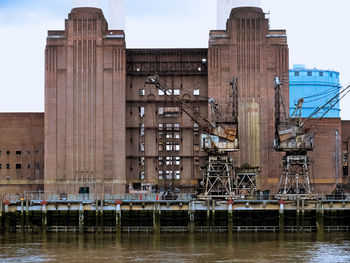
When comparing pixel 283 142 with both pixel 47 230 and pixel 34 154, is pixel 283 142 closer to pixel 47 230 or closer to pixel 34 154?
pixel 47 230

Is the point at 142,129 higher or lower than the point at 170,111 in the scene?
lower

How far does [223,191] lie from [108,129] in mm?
20038

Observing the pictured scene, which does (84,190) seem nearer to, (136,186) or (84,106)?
(136,186)

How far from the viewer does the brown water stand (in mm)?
52500

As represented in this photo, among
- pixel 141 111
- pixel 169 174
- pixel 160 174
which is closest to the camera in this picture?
pixel 169 174

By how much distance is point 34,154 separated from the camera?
99.7m

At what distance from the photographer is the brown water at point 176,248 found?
172ft

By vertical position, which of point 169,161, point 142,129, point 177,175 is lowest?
point 177,175

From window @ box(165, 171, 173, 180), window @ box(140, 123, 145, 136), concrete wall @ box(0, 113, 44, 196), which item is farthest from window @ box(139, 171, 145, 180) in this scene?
A: concrete wall @ box(0, 113, 44, 196)

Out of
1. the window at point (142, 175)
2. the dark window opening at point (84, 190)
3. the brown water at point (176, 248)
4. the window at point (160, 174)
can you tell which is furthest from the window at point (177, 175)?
the brown water at point (176, 248)

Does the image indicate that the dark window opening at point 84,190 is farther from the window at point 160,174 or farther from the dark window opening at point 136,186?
the window at point 160,174

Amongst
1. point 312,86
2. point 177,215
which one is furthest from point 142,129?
point 312,86

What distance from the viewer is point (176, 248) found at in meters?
57.9

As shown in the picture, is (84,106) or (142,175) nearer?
(84,106)
